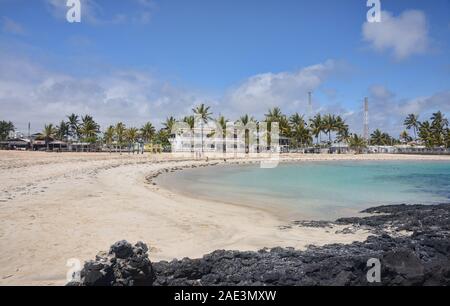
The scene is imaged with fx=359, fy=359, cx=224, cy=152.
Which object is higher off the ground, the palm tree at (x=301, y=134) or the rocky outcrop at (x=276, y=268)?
the palm tree at (x=301, y=134)

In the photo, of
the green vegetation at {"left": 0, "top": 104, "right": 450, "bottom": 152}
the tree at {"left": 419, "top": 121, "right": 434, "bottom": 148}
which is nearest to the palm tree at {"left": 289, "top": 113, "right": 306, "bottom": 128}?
the green vegetation at {"left": 0, "top": 104, "right": 450, "bottom": 152}

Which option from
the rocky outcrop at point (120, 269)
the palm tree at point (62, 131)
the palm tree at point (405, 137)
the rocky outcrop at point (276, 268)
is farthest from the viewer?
the palm tree at point (405, 137)

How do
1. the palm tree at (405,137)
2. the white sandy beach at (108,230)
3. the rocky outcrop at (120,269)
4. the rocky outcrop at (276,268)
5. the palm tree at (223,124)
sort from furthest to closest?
the palm tree at (405,137)
the palm tree at (223,124)
the white sandy beach at (108,230)
the rocky outcrop at (276,268)
the rocky outcrop at (120,269)

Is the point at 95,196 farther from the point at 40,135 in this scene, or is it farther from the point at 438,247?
the point at 40,135

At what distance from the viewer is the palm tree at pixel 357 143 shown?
297 ft

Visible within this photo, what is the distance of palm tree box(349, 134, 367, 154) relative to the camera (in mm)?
90637

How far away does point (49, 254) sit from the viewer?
6.70m

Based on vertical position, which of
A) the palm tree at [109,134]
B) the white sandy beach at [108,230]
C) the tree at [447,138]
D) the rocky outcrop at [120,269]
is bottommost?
the white sandy beach at [108,230]

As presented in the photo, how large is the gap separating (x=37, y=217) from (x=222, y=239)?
16.3 ft

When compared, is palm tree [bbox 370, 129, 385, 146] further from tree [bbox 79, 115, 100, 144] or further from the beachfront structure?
tree [bbox 79, 115, 100, 144]

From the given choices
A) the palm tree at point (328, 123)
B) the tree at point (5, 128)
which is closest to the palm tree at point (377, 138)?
the palm tree at point (328, 123)

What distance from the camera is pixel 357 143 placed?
90.8 m

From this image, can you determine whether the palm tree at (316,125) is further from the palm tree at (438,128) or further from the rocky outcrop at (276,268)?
the rocky outcrop at (276,268)

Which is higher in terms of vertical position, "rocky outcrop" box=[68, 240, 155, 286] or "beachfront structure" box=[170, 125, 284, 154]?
"beachfront structure" box=[170, 125, 284, 154]
